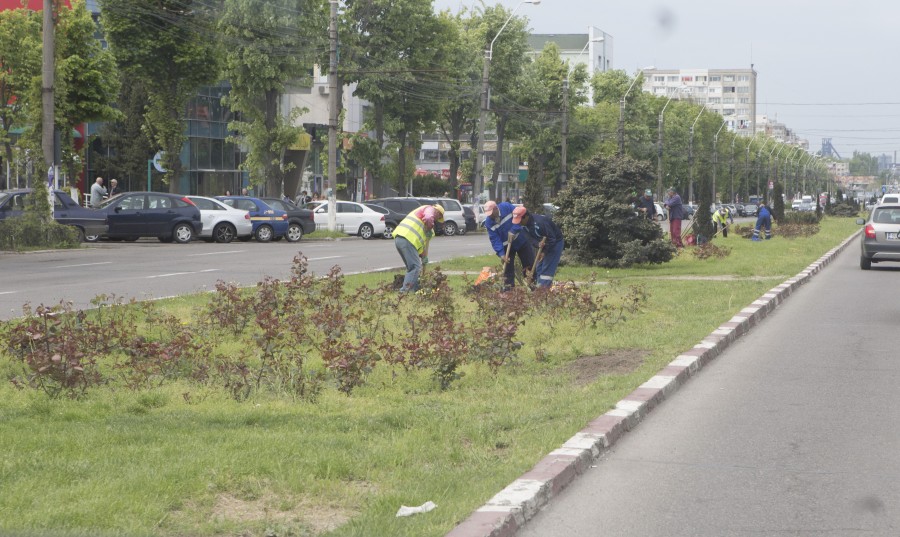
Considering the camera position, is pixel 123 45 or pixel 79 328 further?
pixel 123 45

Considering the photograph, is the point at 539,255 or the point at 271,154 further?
the point at 271,154

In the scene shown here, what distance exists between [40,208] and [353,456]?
88.8ft

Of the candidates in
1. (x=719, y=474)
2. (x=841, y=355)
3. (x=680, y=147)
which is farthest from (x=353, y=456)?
(x=680, y=147)

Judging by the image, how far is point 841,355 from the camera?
12617 millimetres

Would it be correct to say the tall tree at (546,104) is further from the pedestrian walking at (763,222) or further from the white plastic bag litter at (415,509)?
the white plastic bag litter at (415,509)

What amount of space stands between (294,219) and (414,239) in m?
24.1

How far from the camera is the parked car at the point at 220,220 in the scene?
1501 inches

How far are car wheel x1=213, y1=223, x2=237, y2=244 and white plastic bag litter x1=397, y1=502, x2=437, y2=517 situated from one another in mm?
33477

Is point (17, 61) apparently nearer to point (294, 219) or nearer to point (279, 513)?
point (294, 219)

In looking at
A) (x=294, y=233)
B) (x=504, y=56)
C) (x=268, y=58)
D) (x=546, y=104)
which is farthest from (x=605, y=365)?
(x=546, y=104)

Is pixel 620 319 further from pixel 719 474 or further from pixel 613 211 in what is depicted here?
pixel 613 211

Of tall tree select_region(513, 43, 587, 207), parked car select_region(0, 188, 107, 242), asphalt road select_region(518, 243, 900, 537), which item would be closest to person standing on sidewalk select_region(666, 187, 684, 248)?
parked car select_region(0, 188, 107, 242)

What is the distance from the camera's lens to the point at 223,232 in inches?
1521

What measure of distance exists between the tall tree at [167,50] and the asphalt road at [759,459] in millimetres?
35628
